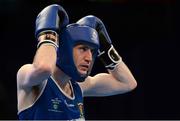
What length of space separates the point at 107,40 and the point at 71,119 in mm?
605

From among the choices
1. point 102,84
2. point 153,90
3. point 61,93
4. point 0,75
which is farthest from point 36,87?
point 153,90

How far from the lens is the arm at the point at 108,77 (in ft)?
10.4

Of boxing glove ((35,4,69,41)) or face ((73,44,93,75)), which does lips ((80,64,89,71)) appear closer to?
face ((73,44,93,75))

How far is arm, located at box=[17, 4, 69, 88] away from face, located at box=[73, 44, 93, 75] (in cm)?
15

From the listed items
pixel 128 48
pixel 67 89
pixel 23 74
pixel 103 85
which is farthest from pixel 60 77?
pixel 128 48

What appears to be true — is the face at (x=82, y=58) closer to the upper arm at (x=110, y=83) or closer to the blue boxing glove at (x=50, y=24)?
the blue boxing glove at (x=50, y=24)

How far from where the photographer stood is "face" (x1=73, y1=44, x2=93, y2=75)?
277cm

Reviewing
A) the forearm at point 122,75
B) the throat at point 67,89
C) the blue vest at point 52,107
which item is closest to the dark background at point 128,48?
the forearm at point 122,75

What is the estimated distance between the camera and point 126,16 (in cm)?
459

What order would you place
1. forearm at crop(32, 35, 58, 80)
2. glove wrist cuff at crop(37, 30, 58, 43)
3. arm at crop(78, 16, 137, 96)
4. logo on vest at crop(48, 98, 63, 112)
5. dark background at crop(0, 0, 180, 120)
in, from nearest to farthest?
forearm at crop(32, 35, 58, 80) < glove wrist cuff at crop(37, 30, 58, 43) < logo on vest at crop(48, 98, 63, 112) < arm at crop(78, 16, 137, 96) < dark background at crop(0, 0, 180, 120)

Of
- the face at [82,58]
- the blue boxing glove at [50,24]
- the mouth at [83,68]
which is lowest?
the mouth at [83,68]

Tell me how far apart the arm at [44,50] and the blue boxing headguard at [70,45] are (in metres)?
0.07

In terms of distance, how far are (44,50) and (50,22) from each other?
0.52 ft

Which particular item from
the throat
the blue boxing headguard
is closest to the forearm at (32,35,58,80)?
the blue boxing headguard
